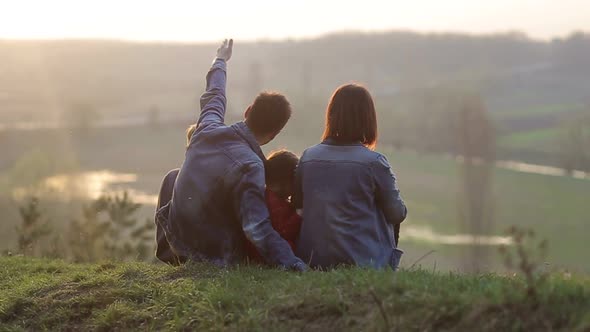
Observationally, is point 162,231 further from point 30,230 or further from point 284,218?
point 30,230

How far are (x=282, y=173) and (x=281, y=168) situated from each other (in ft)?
0.14

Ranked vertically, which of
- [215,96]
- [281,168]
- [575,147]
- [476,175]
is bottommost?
[575,147]

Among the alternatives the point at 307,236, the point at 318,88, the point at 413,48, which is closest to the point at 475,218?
the point at 307,236

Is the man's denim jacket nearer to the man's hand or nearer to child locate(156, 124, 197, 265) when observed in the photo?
child locate(156, 124, 197, 265)

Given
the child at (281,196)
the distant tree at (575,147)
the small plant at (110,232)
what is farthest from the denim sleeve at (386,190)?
the distant tree at (575,147)

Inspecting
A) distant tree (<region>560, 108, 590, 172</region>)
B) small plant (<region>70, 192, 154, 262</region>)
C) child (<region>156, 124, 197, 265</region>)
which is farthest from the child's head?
distant tree (<region>560, 108, 590, 172</region>)

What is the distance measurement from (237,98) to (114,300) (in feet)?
302

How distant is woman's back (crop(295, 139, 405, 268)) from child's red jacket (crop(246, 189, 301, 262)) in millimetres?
149

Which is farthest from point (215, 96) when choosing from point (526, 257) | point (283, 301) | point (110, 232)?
point (110, 232)

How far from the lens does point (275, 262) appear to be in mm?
6008

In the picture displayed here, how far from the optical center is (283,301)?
16.4 feet

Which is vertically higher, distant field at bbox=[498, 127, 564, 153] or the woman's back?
the woman's back

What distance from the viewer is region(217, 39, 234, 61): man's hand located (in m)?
7.05

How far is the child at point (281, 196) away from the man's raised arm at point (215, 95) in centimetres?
57
